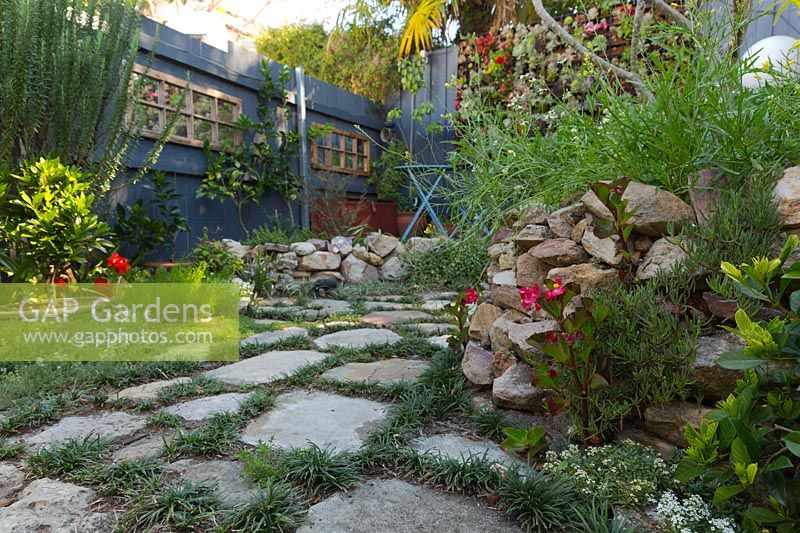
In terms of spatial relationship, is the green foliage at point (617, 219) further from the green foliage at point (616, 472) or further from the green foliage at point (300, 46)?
the green foliage at point (300, 46)

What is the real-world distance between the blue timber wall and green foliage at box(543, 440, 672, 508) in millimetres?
4228

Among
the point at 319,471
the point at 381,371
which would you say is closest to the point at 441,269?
the point at 381,371

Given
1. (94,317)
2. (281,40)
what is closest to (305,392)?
(94,317)

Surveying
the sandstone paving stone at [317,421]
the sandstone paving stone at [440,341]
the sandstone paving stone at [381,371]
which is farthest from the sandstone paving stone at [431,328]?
the sandstone paving stone at [317,421]

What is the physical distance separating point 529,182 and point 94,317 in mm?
2430

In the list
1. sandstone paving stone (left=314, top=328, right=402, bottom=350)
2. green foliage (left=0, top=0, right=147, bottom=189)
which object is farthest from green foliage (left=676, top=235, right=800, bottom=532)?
green foliage (left=0, top=0, right=147, bottom=189)

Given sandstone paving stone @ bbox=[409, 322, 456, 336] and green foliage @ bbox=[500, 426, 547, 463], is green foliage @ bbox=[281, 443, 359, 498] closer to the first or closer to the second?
green foliage @ bbox=[500, 426, 547, 463]

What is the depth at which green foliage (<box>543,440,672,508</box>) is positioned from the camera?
3.89ft

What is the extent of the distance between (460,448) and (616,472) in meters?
0.45

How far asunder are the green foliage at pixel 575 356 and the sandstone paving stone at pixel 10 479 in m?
1.43

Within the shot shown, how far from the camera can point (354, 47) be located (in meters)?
8.66

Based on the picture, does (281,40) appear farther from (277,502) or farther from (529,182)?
(277,502)

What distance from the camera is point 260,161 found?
611 centimetres

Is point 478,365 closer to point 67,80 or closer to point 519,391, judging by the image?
point 519,391
